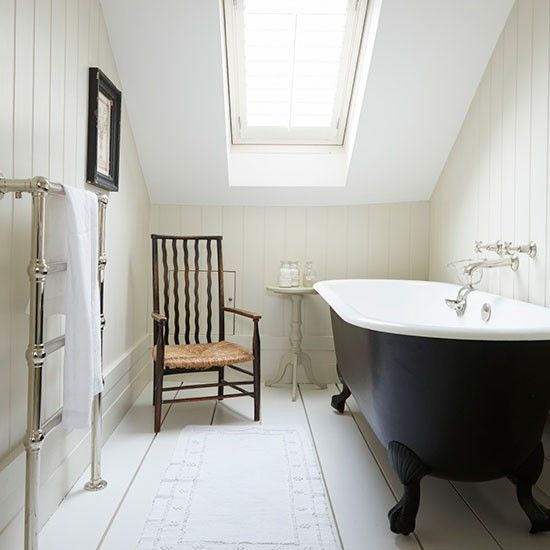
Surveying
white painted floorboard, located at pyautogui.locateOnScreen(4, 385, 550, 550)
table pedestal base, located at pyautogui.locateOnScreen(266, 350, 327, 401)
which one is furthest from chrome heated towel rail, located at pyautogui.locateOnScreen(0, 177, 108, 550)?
table pedestal base, located at pyautogui.locateOnScreen(266, 350, 327, 401)

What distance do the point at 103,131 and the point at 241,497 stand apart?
1744 mm

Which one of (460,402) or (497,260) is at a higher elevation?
(497,260)

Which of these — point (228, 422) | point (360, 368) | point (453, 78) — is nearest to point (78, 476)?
point (228, 422)

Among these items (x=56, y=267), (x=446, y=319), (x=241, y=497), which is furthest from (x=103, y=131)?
(x=446, y=319)

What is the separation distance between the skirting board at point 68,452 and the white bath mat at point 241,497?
0.36m

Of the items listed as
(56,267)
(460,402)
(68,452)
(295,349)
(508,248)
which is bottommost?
(68,452)

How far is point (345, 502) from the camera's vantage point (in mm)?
1821

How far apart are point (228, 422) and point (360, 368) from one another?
3.16 feet

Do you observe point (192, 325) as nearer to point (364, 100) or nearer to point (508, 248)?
point (364, 100)

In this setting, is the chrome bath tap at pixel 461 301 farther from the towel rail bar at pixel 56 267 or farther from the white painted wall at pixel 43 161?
the towel rail bar at pixel 56 267

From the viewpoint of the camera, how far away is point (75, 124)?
78.0 inches

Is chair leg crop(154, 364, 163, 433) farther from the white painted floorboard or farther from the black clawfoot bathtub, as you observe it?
the black clawfoot bathtub

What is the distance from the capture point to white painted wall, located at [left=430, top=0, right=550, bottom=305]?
7.01ft

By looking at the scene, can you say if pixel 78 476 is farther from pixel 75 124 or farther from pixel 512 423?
pixel 512 423
